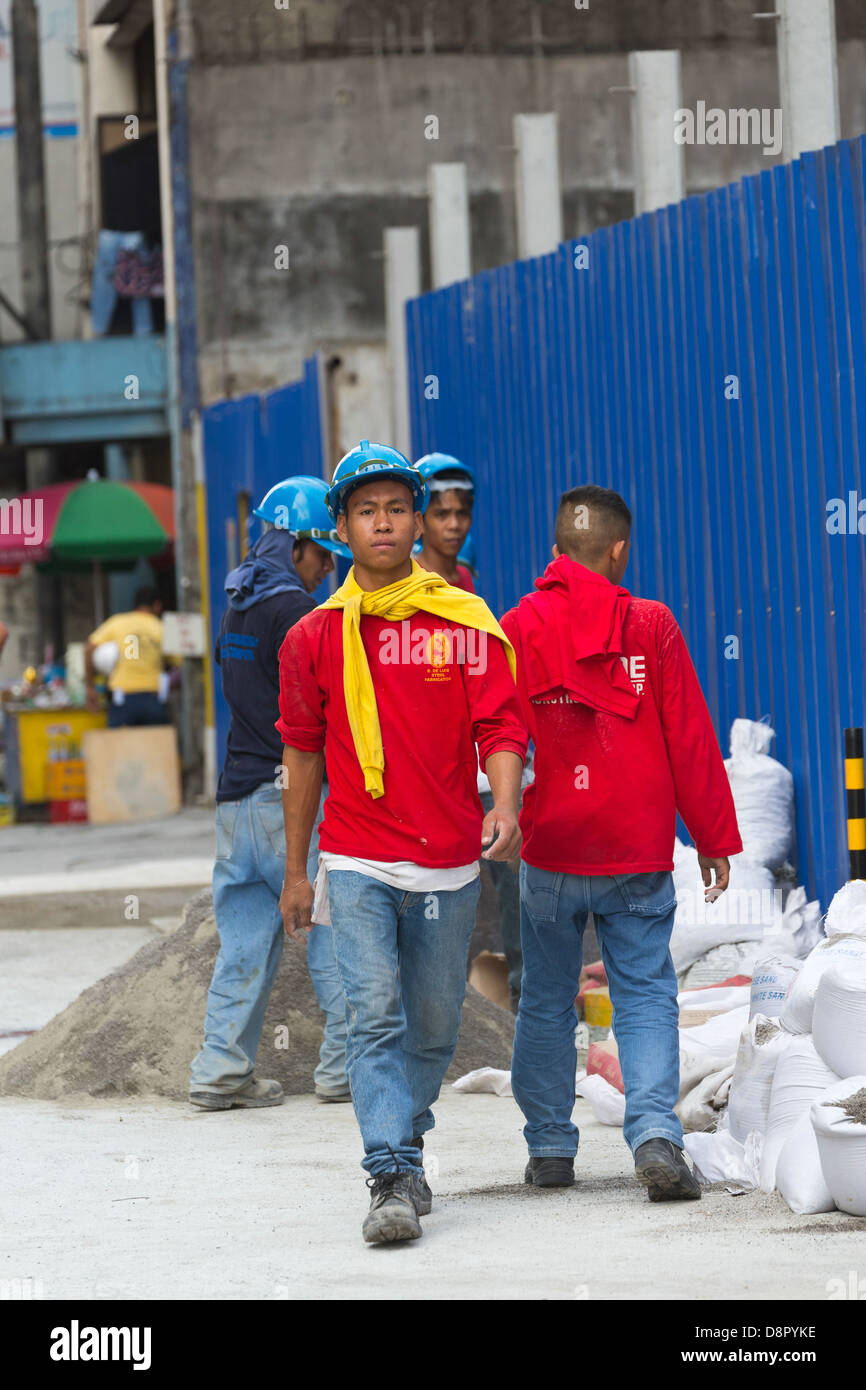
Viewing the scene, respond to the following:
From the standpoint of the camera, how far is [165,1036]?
24.4 ft

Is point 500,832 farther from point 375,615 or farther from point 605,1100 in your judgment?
point 605,1100

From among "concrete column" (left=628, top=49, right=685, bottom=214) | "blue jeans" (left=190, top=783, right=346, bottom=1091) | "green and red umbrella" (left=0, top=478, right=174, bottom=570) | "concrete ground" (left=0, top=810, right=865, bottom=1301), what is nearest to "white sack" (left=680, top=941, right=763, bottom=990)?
"concrete ground" (left=0, top=810, right=865, bottom=1301)

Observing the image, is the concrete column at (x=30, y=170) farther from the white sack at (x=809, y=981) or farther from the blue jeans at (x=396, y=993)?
the blue jeans at (x=396, y=993)

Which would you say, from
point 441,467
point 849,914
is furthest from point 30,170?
point 849,914

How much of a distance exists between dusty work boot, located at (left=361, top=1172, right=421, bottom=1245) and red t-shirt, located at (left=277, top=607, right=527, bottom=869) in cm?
74

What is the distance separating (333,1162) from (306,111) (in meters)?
15.5

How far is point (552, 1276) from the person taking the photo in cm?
449

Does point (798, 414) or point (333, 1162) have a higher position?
point (798, 414)

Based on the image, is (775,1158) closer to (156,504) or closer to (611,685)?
(611,685)

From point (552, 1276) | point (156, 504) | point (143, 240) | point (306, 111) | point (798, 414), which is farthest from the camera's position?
point (143, 240)

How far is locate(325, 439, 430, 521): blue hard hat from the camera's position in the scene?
204 inches

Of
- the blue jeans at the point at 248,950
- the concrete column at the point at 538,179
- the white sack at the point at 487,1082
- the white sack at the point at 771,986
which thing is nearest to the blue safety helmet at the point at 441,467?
the blue jeans at the point at 248,950

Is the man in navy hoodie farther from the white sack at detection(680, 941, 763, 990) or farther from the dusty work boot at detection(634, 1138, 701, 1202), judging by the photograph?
the dusty work boot at detection(634, 1138, 701, 1202)
